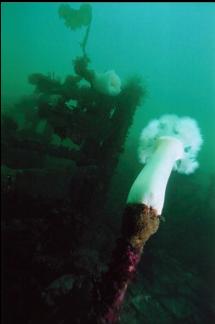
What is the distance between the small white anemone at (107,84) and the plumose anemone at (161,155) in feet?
16.5

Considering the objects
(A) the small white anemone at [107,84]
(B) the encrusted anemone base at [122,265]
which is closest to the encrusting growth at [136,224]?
(B) the encrusted anemone base at [122,265]

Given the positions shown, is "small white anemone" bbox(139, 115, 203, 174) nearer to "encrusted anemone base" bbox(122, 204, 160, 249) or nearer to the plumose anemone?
the plumose anemone

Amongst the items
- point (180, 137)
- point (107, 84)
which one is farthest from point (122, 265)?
point (107, 84)

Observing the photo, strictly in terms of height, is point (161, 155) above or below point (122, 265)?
above

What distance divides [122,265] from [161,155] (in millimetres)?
1989

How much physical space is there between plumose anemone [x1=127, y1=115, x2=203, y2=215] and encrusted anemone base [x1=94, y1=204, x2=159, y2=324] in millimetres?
250

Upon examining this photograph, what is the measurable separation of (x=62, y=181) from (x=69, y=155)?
302 centimetres

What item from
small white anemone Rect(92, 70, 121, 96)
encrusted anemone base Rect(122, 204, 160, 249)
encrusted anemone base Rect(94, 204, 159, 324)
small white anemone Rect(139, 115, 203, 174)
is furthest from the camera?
small white anemone Rect(92, 70, 121, 96)

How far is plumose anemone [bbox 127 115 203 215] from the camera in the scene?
4.59 meters

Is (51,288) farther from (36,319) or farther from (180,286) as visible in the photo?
(180,286)

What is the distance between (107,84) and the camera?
1135 centimetres

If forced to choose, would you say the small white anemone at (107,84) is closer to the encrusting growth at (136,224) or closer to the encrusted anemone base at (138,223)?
the encrusting growth at (136,224)

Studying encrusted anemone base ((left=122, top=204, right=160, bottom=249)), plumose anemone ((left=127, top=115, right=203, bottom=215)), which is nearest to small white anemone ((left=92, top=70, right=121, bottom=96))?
plumose anemone ((left=127, top=115, right=203, bottom=215))

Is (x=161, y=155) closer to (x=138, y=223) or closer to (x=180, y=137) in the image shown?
(x=138, y=223)
